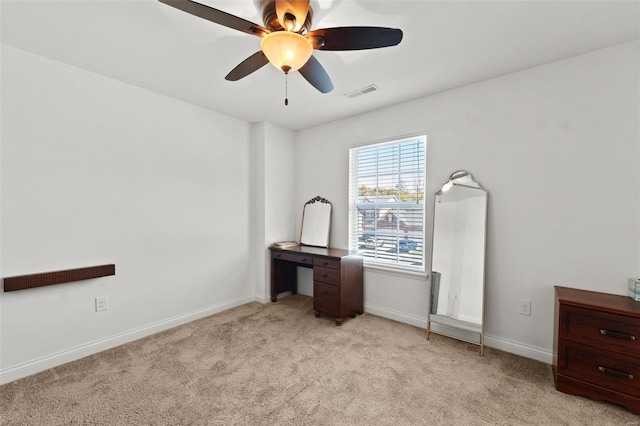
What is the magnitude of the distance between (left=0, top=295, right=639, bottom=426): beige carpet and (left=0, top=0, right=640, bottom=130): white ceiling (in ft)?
8.31

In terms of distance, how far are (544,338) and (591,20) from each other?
7.89ft

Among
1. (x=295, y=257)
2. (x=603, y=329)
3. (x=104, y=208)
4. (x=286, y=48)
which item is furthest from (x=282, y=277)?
(x=603, y=329)

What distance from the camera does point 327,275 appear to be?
330cm

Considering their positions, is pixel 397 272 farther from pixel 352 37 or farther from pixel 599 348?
pixel 352 37

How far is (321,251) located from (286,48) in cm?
254

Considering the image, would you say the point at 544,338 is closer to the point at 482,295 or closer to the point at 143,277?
the point at 482,295

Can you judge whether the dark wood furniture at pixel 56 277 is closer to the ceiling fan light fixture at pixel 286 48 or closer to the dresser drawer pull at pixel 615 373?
the ceiling fan light fixture at pixel 286 48

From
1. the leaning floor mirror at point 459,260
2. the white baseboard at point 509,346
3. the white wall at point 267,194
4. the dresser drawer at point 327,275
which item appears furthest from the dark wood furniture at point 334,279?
the leaning floor mirror at point 459,260

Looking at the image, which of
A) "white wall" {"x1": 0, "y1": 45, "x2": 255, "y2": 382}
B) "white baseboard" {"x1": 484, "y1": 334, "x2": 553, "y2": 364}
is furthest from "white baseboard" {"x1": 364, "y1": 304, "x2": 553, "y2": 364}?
"white wall" {"x1": 0, "y1": 45, "x2": 255, "y2": 382}

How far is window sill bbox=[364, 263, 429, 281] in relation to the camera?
311cm

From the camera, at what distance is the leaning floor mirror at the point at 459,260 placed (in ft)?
8.75

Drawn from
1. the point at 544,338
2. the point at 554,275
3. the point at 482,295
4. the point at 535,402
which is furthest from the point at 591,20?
the point at 535,402

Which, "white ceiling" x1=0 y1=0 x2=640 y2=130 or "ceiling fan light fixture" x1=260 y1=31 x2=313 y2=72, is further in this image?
"white ceiling" x1=0 y1=0 x2=640 y2=130

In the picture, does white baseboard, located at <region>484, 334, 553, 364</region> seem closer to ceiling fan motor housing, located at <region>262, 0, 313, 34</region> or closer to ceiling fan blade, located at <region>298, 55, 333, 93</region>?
ceiling fan blade, located at <region>298, 55, 333, 93</region>
